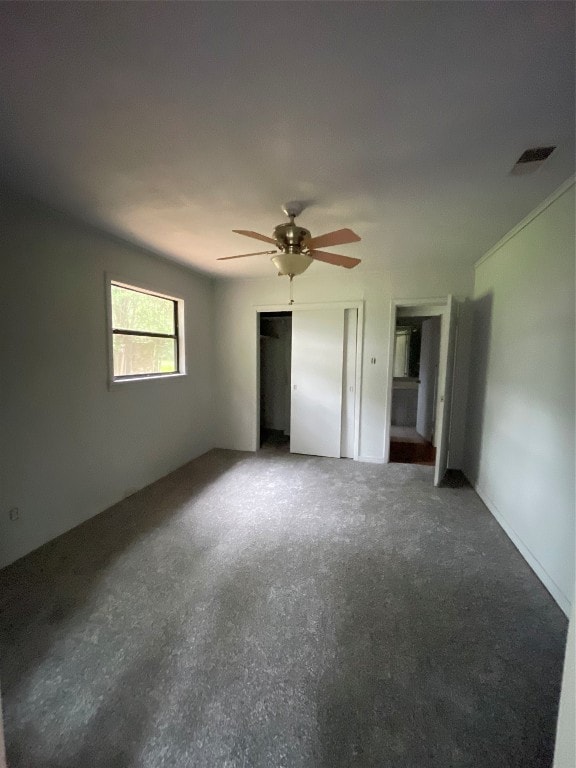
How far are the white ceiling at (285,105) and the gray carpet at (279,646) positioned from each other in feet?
7.93

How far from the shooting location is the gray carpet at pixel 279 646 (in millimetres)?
1108

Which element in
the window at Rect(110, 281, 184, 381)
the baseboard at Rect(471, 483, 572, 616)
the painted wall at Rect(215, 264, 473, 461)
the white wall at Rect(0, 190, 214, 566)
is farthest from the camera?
the painted wall at Rect(215, 264, 473, 461)

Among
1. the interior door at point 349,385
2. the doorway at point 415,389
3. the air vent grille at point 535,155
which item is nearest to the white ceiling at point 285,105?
the air vent grille at point 535,155

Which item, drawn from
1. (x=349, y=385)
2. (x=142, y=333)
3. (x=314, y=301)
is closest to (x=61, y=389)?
(x=142, y=333)

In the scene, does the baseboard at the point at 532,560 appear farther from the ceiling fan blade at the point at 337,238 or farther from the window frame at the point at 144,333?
the window frame at the point at 144,333

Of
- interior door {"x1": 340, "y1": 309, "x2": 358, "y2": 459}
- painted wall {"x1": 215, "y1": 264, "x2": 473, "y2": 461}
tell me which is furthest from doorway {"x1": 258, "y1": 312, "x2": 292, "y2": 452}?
interior door {"x1": 340, "y1": 309, "x2": 358, "y2": 459}

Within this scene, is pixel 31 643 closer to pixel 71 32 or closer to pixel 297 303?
pixel 71 32

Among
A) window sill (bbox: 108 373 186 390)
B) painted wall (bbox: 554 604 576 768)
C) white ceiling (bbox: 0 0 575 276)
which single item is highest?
white ceiling (bbox: 0 0 575 276)

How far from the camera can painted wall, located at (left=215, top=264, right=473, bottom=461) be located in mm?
3688

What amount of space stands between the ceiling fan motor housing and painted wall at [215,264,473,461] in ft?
5.22

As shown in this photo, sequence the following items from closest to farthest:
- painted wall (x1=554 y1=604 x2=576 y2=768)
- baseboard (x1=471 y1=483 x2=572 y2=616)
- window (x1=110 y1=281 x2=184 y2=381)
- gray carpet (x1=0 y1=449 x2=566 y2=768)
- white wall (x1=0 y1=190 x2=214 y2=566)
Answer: painted wall (x1=554 y1=604 x2=576 y2=768) < gray carpet (x1=0 y1=449 x2=566 y2=768) < baseboard (x1=471 y1=483 x2=572 y2=616) < white wall (x1=0 y1=190 x2=214 y2=566) < window (x1=110 y1=281 x2=184 y2=381)

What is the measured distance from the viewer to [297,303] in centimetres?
404

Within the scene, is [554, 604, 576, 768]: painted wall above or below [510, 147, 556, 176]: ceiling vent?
below

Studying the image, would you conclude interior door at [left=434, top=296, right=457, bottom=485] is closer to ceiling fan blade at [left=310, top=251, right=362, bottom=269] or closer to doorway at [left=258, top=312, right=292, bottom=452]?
ceiling fan blade at [left=310, top=251, right=362, bottom=269]
